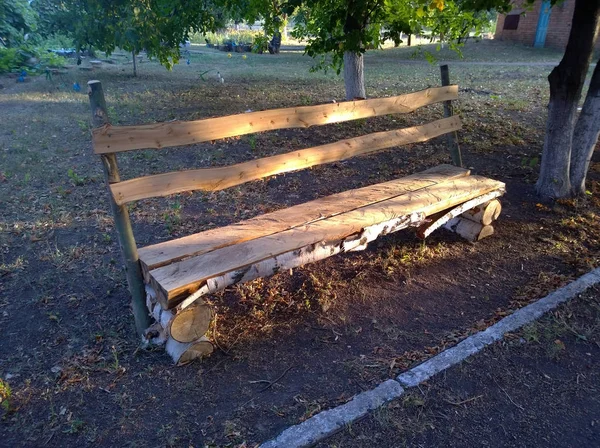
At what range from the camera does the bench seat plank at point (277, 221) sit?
2914mm

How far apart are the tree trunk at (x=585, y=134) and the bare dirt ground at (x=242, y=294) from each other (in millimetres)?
299

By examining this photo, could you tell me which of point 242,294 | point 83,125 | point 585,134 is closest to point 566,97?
point 585,134

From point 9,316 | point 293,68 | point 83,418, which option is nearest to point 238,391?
point 83,418

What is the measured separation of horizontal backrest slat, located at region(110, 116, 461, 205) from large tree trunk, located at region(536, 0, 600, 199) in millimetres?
1205

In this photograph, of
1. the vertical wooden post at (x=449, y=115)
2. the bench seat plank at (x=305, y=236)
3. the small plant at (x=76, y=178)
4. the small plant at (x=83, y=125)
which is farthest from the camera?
the small plant at (x=83, y=125)

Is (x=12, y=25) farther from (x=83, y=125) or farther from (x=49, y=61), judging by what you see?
(x=83, y=125)

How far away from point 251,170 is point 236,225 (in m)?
0.43

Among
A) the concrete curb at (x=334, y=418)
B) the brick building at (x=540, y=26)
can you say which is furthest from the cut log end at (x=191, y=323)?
the brick building at (x=540, y=26)

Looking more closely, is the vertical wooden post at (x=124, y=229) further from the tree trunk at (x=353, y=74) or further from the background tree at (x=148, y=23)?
the tree trunk at (x=353, y=74)

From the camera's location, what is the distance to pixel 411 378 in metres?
2.66

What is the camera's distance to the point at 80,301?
3463 mm

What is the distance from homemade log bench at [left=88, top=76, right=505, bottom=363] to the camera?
2.65m

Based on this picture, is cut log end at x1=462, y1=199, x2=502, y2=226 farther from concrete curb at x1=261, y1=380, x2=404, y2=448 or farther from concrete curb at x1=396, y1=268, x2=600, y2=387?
concrete curb at x1=261, y1=380, x2=404, y2=448

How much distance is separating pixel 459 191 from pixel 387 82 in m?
9.67
